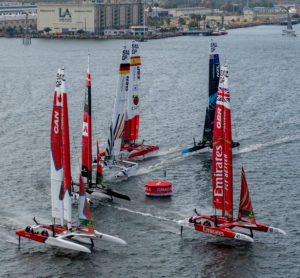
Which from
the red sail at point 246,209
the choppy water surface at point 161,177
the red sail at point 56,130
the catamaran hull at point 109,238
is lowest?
the choppy water surface at point 161,177

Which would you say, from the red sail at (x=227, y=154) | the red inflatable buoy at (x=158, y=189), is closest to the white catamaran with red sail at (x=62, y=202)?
the red sail at (x=227, y=154)

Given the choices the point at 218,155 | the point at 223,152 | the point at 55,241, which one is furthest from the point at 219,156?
the point at 55,241

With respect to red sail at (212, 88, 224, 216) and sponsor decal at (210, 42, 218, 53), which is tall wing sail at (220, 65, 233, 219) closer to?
red sail at (212, 88, 224, 216)

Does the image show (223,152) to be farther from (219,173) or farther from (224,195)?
(224,195)

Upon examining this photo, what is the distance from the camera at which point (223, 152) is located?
127 feet

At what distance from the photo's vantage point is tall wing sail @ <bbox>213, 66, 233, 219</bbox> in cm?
3796

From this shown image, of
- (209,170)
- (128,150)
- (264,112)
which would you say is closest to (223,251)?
(209,170)

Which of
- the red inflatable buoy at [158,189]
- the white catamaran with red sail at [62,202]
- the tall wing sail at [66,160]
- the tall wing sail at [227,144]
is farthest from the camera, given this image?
the red inflatable buoy at [158,189]

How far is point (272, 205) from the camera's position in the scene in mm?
45594

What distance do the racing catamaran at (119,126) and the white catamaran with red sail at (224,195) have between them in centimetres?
1356

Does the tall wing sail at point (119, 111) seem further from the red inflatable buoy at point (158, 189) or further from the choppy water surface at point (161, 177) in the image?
the red inflatable buoy at point (158, 189)

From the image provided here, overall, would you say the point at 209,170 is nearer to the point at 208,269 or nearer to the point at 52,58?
the point at 208,269

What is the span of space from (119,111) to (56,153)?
16.7 m

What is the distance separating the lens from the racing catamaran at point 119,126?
2068 inches
